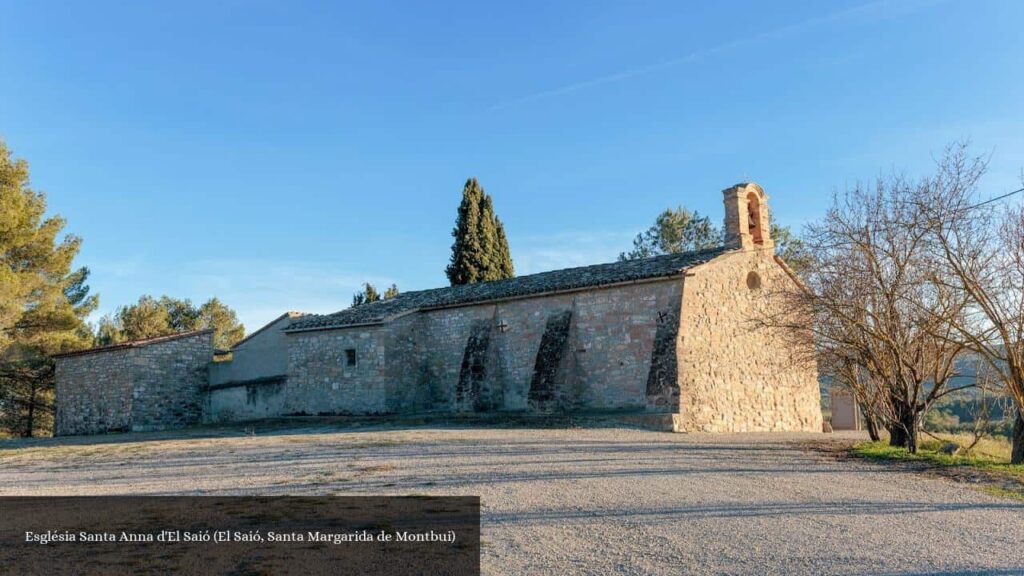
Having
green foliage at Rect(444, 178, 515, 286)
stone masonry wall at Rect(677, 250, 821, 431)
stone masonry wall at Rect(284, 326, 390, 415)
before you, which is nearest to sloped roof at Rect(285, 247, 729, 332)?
stone masonry wall at Rect(284, 326, 390, 415)

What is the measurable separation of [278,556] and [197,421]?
22.8 meters

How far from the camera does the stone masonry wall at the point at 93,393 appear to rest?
84.0 feet

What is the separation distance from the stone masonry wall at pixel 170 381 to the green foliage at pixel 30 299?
16.2ft

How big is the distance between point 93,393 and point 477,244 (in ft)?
59.9

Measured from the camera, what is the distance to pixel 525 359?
73.9 feet

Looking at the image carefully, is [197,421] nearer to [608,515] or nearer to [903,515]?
[608,515]

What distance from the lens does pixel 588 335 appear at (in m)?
21.1

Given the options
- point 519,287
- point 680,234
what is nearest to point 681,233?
point 680,234

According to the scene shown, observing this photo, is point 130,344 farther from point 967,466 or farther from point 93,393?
point 967,466

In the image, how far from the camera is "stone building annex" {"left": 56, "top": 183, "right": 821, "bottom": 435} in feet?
→ 65.5

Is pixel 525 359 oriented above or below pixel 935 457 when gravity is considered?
above

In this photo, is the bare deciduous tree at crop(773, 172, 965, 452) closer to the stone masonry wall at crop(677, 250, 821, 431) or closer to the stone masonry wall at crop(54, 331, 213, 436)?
the stone masonry wall at crop(677, 250, 821, 431)

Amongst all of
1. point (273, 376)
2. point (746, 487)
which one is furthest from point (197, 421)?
point (746, 487)

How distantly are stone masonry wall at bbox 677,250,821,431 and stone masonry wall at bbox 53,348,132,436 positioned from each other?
18.7 meters
